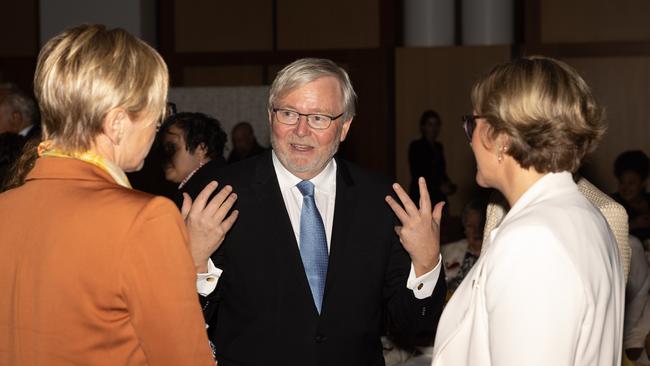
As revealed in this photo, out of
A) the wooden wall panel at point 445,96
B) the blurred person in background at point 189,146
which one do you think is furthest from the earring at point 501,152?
the wooden wall panel at point 445,96

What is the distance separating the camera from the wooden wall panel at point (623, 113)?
Result: 9367mm

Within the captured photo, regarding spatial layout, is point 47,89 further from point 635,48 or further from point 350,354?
point 635,48

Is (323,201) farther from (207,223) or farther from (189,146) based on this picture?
(189,146)

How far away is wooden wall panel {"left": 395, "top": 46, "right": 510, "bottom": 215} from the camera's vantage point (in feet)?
31.7

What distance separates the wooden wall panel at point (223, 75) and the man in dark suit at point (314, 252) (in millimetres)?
7876

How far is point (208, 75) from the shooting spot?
35.6 feet

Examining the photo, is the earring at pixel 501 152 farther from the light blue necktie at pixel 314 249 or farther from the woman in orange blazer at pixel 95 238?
the light blue necktie at pixel 314 249

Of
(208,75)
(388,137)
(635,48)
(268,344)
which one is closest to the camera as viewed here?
(268,344)

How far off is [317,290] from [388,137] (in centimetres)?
753

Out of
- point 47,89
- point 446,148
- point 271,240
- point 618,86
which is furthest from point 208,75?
point 47,89

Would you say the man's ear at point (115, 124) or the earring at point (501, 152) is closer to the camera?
the man's ear at point (115, 124)

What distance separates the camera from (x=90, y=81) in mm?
1582

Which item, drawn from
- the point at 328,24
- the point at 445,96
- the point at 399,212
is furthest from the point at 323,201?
the point at 328,24

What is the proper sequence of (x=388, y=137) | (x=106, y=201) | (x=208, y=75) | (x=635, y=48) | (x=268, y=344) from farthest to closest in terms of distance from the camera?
1. (x=208, y=75)
2. (x=388, y=137)
3. (x=635, y=48)
4. (x=268, y=344)
5. (x=106, y=201)
